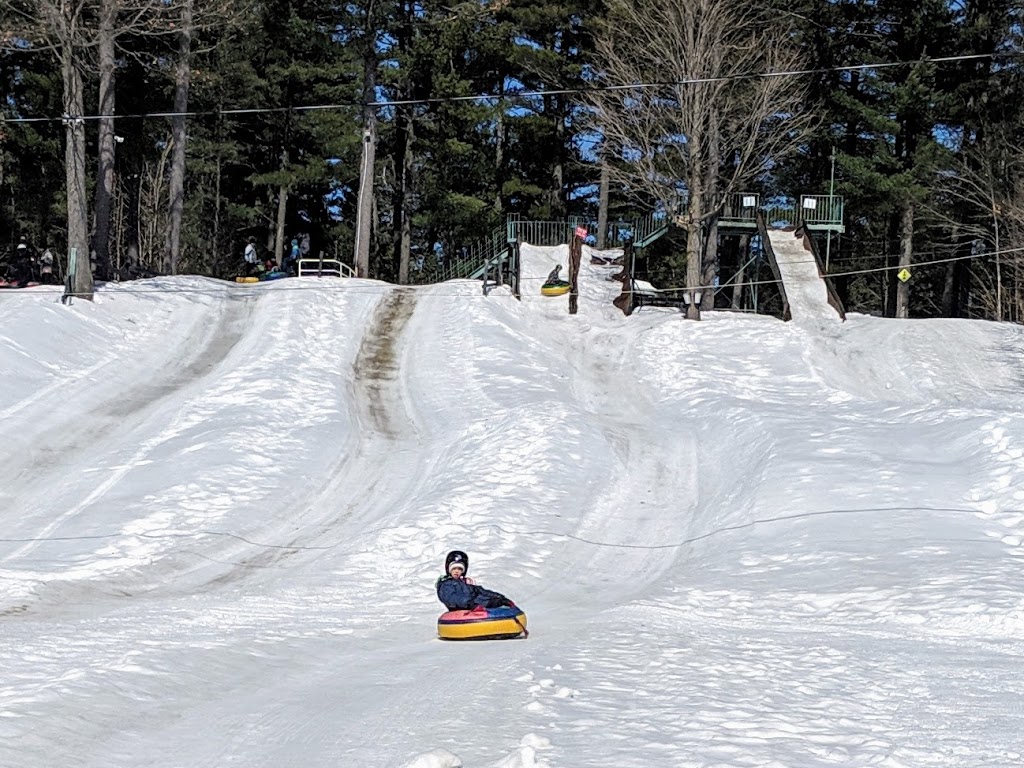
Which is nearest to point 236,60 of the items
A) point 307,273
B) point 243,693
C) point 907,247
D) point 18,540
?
point 307,273

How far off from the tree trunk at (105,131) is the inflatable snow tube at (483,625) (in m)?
19.7

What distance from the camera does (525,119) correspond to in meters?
40.6

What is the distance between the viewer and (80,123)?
24109 millimetres

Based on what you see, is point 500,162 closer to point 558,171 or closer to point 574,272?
point 558,171

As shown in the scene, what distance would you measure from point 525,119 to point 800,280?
14313mm

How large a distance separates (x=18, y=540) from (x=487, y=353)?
12.3 metres

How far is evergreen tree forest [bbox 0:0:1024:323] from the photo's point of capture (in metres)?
27.4

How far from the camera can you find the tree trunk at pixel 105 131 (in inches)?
990

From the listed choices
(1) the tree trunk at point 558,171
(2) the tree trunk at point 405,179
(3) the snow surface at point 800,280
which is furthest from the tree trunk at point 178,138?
(3) the snow surface at point 800,280

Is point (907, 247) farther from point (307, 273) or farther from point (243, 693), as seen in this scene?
point (243, 693)

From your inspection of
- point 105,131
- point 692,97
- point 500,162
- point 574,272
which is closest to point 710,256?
point 574,272

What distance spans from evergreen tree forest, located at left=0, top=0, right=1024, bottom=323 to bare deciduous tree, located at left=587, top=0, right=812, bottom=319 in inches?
3.9

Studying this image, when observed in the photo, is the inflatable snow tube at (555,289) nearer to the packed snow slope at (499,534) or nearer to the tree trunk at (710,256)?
the packed snow slope at (499,534)

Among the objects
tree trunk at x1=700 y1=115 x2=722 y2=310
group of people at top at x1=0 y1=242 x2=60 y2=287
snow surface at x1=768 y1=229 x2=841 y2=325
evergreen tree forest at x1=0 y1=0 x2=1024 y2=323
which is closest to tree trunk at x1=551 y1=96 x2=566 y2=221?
evergreen tree forest at x1=0 y1=0 x2=1024 y2=323
